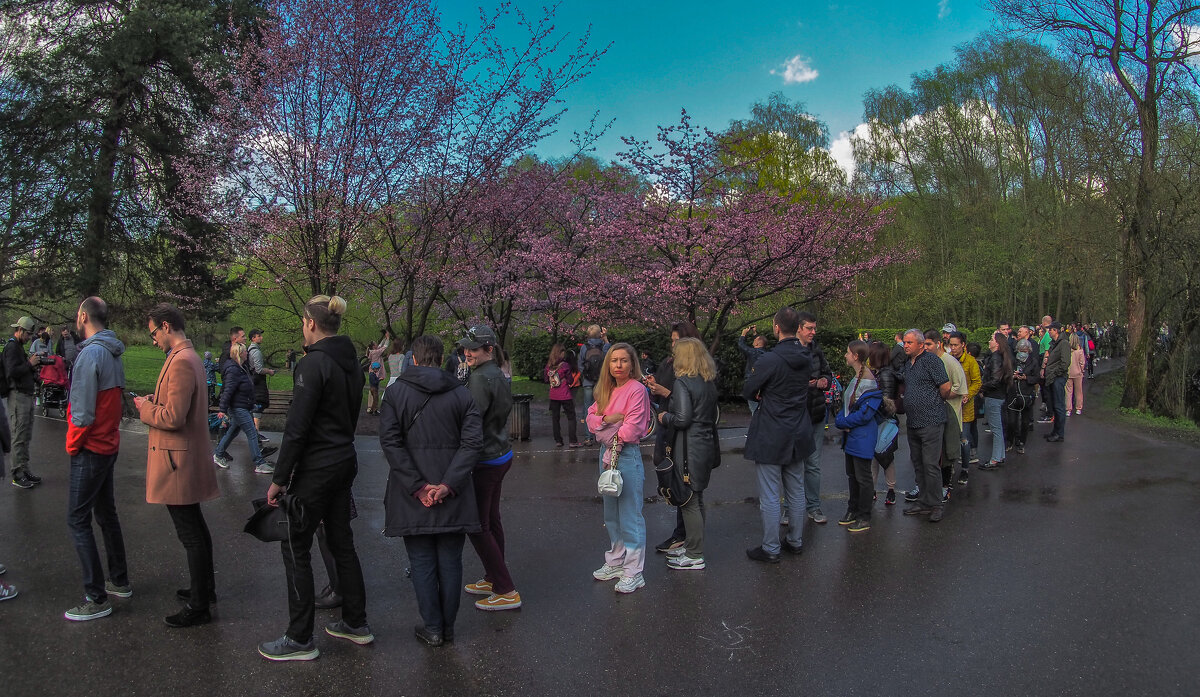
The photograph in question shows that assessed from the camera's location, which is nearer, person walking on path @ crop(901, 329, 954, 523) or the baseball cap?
the baseball cap

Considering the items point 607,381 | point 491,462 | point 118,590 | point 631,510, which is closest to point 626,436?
point 607,381

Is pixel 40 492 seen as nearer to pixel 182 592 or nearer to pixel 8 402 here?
pixel 8 402

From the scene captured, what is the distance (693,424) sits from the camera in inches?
205

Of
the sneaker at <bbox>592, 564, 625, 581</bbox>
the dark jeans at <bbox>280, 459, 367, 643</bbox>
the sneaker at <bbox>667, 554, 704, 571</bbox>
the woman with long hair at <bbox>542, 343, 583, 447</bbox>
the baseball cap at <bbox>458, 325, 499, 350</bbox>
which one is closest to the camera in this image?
the dark jeans at <bbox>280, 459, 367, 643</bbox>

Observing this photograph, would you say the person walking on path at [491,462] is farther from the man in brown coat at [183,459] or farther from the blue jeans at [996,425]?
the blue jeans at [996,425]

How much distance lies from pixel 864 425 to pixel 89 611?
5.83 metres

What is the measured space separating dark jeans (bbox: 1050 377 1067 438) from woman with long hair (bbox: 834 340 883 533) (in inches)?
253

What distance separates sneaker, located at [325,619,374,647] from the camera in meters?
4.04

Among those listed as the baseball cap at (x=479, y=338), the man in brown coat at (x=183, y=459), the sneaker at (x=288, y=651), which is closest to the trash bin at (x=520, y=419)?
the baseball cap at (x=479, y=338)

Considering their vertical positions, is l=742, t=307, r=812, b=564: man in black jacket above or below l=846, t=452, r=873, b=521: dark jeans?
above

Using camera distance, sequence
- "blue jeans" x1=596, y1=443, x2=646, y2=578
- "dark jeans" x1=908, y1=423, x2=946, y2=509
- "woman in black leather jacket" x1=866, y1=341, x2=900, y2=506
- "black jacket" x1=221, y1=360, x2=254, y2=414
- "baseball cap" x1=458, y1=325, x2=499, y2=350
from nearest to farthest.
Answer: "baseball cap" x1=458, y1=325, x2=499, y2=350, "blue jeans" x1=596, y1=443, x2=646, y2=578, "woman in black leather jacket" x1=866, y1=341, x2=900, y2=506, "dark jeans" x1=908, y1=423, x2=946, y2=509, "black jacket" x1=221, y1=360, x2=254, y2=414

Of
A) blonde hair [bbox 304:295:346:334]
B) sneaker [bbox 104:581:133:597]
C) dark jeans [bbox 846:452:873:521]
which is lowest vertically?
sneaker [bbox 104:581:133:597]

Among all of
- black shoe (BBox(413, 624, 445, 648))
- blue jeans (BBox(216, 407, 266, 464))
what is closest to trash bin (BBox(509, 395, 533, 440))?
blue jeans (BBox(216, 407, 266, 464))

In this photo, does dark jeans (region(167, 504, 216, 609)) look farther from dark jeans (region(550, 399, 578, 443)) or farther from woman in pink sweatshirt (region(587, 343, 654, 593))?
dark jeans (region(550, 399, 578, 443))
